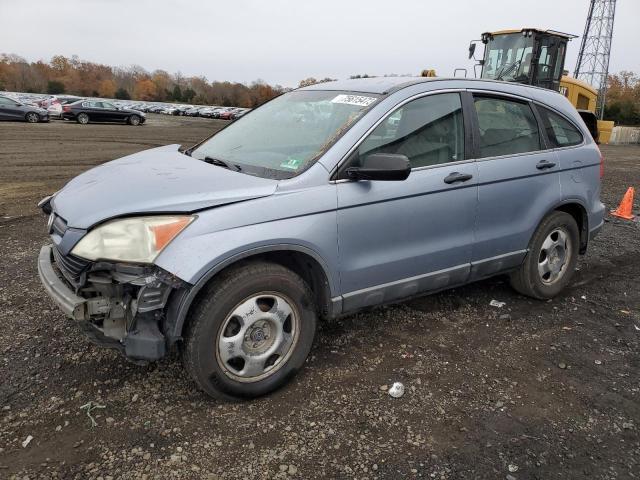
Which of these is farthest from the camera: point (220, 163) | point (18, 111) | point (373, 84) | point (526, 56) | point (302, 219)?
point (18, 111)

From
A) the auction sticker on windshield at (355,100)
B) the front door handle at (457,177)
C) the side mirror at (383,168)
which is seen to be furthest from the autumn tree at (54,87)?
the side mirror at (383,168)

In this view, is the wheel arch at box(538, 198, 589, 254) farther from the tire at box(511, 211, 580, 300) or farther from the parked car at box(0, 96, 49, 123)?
the parked car at box(0, 96, 49, 123)

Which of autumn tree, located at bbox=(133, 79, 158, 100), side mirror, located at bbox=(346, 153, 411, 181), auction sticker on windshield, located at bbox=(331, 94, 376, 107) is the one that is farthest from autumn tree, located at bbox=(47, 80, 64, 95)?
side mirror, located at bbox=(346, 153, 411, 181)

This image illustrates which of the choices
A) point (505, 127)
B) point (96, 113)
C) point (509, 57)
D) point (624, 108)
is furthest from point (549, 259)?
point (624, 108)

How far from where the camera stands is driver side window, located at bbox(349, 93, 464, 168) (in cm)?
340

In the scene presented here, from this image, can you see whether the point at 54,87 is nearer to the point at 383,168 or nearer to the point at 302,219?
the point at 302,219

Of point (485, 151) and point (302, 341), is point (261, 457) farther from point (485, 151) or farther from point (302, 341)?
point (485, 151)

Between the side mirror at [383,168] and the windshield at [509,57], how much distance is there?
39.1 ft

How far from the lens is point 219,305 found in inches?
109

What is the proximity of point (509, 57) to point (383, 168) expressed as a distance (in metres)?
12.7

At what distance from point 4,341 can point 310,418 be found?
7.71 feet

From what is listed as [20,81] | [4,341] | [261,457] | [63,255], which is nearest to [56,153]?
[4,341]

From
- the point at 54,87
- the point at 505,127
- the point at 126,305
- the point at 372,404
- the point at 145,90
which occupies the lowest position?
the point at 372,404

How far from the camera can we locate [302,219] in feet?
9.87
